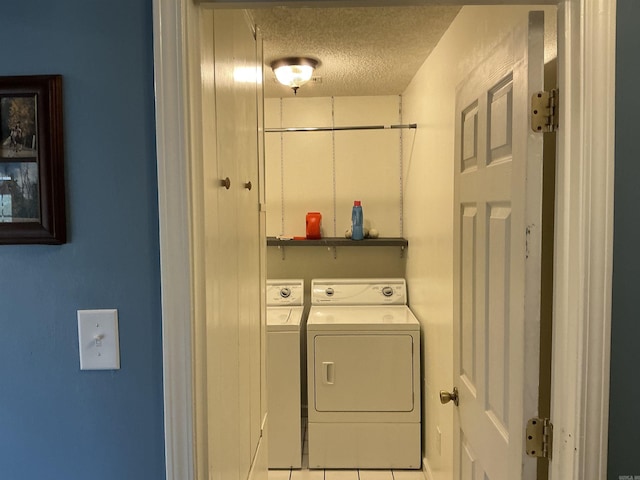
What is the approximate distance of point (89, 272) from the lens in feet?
3.25

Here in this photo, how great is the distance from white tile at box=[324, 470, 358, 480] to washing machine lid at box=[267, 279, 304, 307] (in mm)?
1111

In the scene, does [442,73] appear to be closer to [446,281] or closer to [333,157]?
[446,281]

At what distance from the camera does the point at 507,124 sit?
1.16 metres

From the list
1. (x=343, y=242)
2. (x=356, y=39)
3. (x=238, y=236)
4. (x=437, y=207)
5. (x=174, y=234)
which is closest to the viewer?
(x=174, y=234)

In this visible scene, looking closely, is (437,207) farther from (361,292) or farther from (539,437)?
(539,437)

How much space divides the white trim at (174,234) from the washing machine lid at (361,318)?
5.92 feet

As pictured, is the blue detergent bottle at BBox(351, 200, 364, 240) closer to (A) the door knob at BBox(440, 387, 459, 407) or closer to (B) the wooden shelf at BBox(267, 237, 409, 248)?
(B) the wooden shelf at BBox(267, 237, 409, 248)

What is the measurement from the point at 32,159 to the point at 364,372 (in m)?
2.19

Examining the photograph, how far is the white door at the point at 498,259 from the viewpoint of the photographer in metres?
1.05

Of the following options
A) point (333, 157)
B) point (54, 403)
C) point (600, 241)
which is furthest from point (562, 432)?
point (333, 157)

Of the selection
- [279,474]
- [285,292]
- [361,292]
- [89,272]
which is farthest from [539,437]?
[285,292]

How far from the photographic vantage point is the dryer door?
2.73m

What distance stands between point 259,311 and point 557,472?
4.07 ft

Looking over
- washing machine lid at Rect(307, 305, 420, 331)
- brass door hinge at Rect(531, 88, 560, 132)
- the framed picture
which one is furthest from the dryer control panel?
the framed picture
